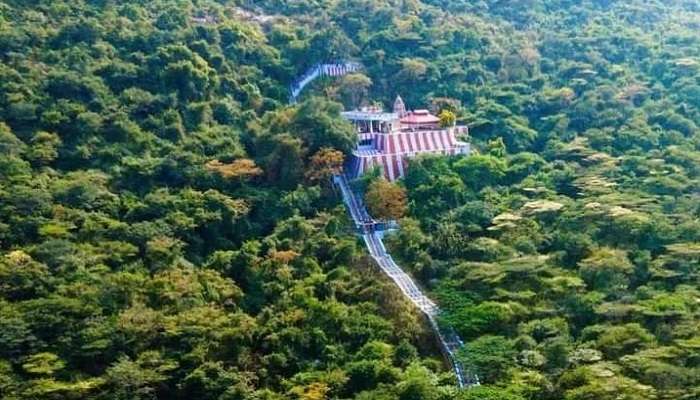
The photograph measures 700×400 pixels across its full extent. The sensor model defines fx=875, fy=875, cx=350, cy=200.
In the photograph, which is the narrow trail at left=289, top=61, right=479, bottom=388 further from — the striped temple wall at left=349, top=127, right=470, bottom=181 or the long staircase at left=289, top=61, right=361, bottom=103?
the long staircase at left=289, top=61, right=361, bottom=103

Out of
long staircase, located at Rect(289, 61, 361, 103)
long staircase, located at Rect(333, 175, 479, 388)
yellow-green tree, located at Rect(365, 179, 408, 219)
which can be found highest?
long staircase, located at Rect(289, 61, 361, 103)

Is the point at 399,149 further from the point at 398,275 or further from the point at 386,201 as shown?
the point at 398,275

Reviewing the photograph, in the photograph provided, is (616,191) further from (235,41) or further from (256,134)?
(235,41)

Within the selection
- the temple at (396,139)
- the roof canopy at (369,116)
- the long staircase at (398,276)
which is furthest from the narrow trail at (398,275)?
the roof canopy at (369,116)

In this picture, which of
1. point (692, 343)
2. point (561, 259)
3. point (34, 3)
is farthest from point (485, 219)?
point (34, 3)

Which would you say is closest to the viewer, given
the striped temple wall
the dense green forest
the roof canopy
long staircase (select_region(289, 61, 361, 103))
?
the dense green forest

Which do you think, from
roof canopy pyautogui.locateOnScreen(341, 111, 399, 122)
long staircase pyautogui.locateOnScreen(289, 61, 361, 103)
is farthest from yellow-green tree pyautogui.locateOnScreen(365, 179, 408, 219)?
long staircase pyautogui.locateOnScreen(289, 61, 361, 103)
